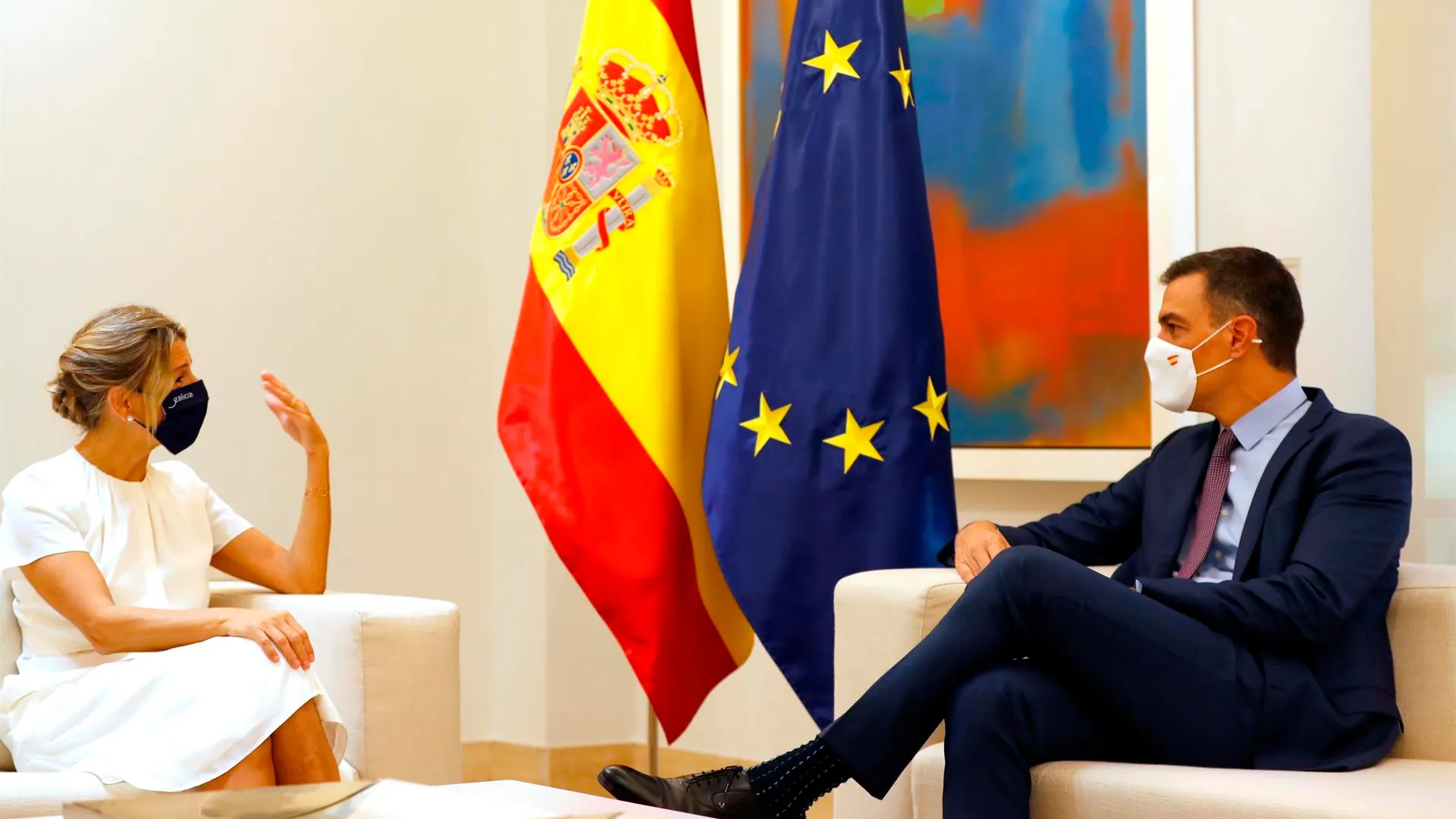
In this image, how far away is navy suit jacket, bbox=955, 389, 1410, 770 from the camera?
6.79 ft

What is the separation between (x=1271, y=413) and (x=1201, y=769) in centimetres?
68

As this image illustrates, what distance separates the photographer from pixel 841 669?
2350mm

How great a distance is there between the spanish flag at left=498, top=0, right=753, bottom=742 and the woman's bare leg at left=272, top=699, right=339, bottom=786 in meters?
0.77

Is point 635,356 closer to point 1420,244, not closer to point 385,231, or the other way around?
point 385,231

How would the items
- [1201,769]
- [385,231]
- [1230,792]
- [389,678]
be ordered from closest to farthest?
[1230,792] → [1201,769] → [389,678] → [385,231]

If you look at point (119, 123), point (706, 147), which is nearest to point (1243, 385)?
point (706, 147)

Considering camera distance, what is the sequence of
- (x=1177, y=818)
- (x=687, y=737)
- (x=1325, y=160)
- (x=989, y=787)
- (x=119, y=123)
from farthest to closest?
(x=687, y=737), (x=119, y=123), (x=1325, y=160), (x=989, y=787), (x=1177, y=818)

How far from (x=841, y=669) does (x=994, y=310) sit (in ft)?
4.07

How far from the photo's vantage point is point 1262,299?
94.4 inches

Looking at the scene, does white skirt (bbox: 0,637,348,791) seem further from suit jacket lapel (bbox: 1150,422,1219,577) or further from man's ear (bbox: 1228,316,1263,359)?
man's ear (bbox: 1228,316,1263,359)

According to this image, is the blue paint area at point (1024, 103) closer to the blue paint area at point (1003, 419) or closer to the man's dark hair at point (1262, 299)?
the blue paint area at point (1003, 419)

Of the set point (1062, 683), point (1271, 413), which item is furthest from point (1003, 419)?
point (1062, 683)

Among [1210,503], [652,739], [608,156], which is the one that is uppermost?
[608,156]

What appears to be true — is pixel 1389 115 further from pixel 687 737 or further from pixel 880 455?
pixel 687 737
